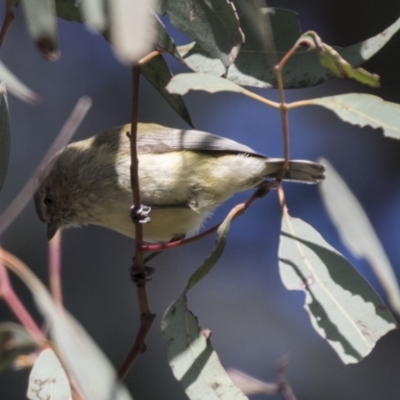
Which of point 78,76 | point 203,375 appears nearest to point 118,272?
point 78,76

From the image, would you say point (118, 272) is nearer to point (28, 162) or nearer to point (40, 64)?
point (28, 162)

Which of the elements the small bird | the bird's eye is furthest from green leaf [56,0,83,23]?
the bird's eye

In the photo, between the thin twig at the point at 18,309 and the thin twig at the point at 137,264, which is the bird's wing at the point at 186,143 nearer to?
the thin twig at the point at 137,264

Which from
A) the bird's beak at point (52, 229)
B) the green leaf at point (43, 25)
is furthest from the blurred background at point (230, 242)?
the green leaf at point (43, 25)

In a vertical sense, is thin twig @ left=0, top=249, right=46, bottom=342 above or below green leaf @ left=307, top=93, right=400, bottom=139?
below

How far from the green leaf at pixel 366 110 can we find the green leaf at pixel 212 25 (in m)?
0.18

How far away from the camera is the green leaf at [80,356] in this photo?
120 centimetres

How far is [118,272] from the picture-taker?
5973mm

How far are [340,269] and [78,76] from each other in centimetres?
566

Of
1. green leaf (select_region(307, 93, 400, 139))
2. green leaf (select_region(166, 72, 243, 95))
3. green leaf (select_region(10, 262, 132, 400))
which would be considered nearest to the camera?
green leaf (select_region(10, 262, 132, 400))

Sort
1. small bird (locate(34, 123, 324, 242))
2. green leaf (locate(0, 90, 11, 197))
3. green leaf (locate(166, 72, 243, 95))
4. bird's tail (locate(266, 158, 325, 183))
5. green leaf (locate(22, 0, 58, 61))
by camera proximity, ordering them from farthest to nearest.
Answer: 1. small bird (locate(34, 123, 324, 242))
2. bird's tail (locate(266, 158, 325, 183))
3. green leaf (locate(0, 90, 11, 197))
4. green leaf (locate(166, 72, 243, 95))
5. green leaf (locate(22, 0, 58, 61))

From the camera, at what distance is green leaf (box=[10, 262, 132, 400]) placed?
1.20 meters

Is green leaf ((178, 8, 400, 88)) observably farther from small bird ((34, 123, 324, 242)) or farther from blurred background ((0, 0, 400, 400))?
blurred background ((0, 0, 400, 400))

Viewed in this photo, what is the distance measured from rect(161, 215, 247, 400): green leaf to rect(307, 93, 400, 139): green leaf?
0.31m
